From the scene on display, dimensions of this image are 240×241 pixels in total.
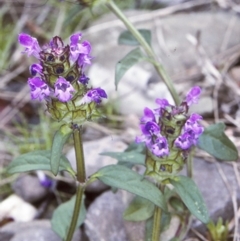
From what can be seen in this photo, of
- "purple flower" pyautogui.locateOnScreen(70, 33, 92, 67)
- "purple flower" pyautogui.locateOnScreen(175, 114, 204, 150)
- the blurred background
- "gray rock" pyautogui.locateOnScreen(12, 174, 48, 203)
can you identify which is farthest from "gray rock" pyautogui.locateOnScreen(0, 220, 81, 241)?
"purple flower" pyautogui.locateOnScreen(70, 33, 92, 67)

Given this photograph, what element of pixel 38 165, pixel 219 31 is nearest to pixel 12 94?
pixel 219 31

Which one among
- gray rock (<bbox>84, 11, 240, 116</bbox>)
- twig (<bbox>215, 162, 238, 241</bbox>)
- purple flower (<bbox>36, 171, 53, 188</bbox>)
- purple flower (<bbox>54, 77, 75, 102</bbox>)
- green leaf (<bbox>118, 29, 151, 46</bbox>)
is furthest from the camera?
gray rock (<bbox>84, 11, 240, 116</bbox>)

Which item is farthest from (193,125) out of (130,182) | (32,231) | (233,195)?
(32,231)

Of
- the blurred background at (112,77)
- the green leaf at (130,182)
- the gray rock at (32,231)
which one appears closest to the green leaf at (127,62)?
the blurred background at (112,77)

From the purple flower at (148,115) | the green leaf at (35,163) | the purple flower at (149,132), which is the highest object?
the purple flower at (148,115)

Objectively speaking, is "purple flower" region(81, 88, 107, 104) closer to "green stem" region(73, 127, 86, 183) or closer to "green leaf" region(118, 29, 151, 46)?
"green stem" region(73, 127, 86, 183)

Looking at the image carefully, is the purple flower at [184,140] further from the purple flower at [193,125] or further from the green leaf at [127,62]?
the green leaf at [127,62]

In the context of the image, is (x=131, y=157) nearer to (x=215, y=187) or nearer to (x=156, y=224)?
(x=156, y=224)
